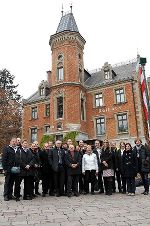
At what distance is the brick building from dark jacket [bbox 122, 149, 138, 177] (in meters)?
16.4

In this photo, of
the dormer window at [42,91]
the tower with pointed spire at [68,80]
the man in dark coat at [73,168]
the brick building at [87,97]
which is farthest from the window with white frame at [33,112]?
the man in dark coat at [73,168]

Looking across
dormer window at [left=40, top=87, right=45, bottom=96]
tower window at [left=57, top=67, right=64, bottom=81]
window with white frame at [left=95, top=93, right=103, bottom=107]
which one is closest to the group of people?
window with white frame at [left=95, top=93, right=103, bottom=107]

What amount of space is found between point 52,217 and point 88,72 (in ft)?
94.3

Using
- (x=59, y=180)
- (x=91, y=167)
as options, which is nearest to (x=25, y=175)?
(x=59, y=180)

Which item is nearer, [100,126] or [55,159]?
[55,159]

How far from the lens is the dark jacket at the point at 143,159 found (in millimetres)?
9648

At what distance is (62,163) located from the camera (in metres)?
9.86

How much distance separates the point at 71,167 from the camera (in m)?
9.73

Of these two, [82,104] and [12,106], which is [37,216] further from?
[12,106]

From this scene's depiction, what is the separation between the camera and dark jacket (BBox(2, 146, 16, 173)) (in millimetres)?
8898

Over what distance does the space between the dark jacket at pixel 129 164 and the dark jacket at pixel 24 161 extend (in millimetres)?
3224

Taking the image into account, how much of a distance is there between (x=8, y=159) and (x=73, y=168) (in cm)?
228

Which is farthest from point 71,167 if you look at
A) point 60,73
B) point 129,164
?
point 60,73

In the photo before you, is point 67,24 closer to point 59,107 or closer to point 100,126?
point 59,107
